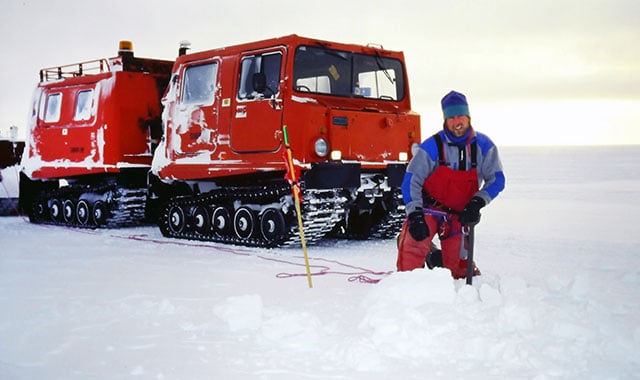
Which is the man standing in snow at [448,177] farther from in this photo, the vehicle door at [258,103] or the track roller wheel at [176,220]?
the track roller wheel at [176,220]

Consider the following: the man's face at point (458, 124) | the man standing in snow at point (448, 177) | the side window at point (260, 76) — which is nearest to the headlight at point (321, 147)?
the side window at point (260, 76)

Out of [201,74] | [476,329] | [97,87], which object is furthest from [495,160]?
[97,87]

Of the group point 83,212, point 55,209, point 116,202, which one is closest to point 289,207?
point 116,202

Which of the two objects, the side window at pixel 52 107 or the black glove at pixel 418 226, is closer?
the black glove at pixel 418 226

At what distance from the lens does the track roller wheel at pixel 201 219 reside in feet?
34.3

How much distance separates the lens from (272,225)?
9430 millimetres

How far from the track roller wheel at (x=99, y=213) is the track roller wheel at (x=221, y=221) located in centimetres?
294

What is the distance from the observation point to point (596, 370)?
402 cm

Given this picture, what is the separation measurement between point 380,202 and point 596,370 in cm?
633

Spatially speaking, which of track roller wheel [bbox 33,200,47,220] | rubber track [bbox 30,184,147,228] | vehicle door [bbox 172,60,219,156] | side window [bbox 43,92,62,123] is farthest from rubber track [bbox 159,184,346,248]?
track roller wheel [bbox 33,200,47,220]

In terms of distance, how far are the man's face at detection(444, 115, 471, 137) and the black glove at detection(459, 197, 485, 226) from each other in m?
0.58

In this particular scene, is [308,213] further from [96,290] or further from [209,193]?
[96,290]

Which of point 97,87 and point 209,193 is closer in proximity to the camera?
point 209,193

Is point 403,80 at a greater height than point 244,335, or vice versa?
point 403,80
